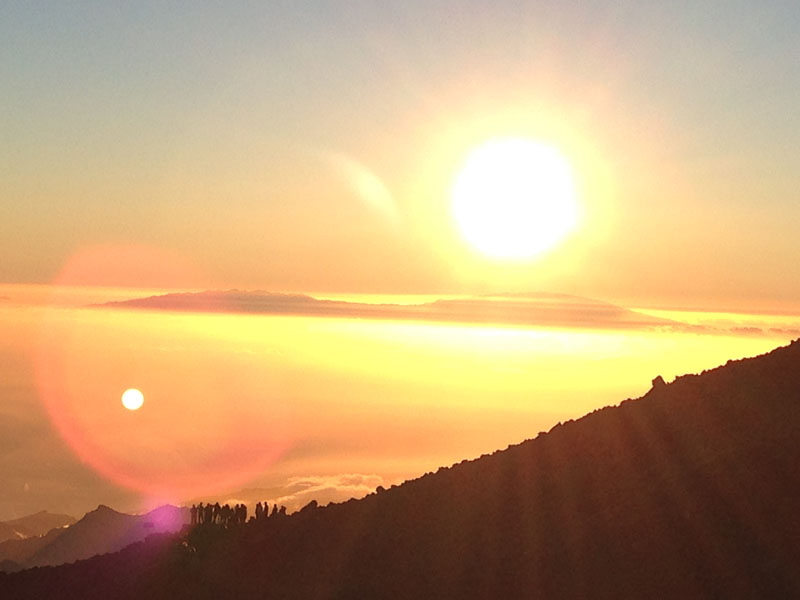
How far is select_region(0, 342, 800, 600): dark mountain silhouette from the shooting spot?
29.1 metres

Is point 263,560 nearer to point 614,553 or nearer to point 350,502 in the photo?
point 350,502

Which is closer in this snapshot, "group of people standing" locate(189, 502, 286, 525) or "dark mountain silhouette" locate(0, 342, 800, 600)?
"dark mountain silhouette" locate(0, 342, 800, 600)

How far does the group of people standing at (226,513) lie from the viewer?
44156 millimetres

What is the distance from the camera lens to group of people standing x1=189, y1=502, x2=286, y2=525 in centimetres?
4416

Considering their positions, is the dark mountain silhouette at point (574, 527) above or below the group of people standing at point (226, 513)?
below

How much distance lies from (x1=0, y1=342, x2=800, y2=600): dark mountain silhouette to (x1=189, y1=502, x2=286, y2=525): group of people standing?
0.98 m

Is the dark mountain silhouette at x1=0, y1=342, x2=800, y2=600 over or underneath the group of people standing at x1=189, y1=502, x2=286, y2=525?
underneath

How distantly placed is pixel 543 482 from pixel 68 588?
2502 cm

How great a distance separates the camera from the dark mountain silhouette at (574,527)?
29.1 metres

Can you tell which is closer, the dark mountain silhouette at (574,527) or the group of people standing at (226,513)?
the dark mountain silhouette at (574,527)

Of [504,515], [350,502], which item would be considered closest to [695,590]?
[504,515]

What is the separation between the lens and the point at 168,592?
131ft

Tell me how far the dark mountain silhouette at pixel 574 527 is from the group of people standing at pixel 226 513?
3.21 ft

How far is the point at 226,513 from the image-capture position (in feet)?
150
